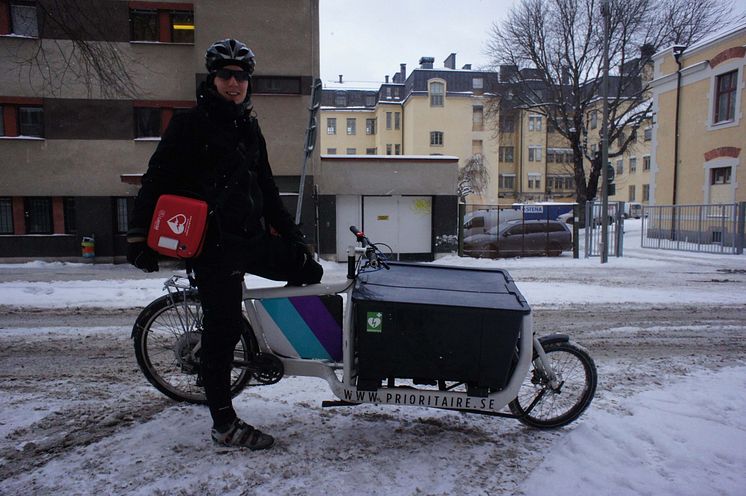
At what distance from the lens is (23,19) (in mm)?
16391

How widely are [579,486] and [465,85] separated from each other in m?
55.8

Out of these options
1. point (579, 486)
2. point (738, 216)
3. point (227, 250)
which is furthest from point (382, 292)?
point (738, 216)

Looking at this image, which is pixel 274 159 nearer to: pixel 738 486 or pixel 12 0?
pixel 12 0

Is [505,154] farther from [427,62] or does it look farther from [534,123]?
[427,62]

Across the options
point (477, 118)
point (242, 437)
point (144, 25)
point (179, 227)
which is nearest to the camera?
point (179, 227)

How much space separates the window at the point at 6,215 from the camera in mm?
16516

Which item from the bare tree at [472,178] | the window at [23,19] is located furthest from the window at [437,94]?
the window at [23,19]

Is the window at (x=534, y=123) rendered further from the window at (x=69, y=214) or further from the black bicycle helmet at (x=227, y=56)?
the black bicycle helmet at (x=227, y=56)

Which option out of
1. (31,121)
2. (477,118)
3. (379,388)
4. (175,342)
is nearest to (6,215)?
(31,121)

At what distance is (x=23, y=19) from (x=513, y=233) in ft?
61.2

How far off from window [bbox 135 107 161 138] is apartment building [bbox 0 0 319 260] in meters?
0.04

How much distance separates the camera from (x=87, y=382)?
387 cm

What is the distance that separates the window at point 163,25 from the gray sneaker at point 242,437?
1784 centimetres

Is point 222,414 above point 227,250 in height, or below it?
below
